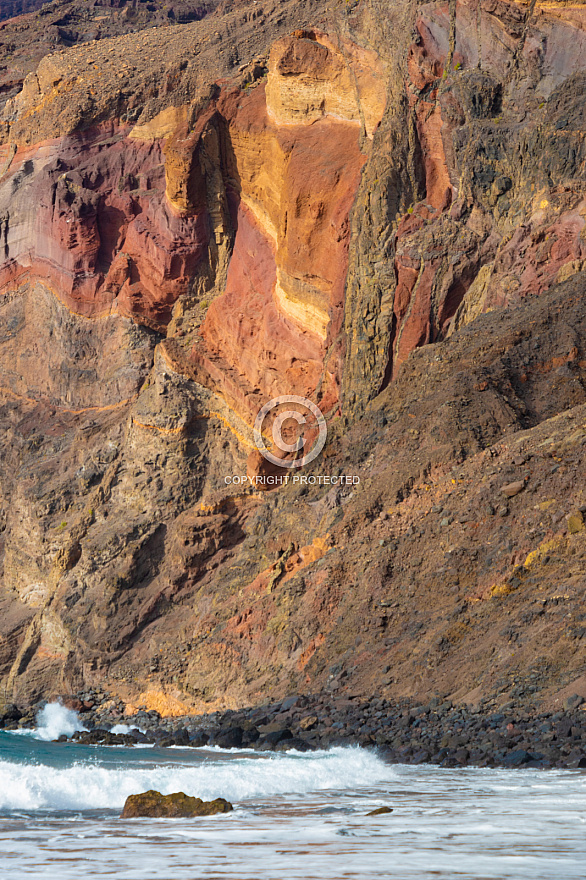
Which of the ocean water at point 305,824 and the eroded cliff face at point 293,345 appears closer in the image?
the ocean water at point 305,824

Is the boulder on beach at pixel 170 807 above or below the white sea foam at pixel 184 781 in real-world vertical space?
above

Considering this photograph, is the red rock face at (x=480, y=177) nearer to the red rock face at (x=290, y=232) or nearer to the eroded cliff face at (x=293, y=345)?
the eroded cliff face at (x=293, y=345)

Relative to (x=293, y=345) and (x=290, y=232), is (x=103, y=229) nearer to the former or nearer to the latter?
(x=290, y=232)

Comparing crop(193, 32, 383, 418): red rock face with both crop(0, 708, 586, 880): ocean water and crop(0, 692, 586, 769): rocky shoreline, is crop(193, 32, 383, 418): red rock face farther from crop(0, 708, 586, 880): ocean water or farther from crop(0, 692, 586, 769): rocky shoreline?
crop(0, 708, 586, 880): ocean water

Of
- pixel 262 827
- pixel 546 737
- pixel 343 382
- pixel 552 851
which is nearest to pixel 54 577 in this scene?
pixel 343 382

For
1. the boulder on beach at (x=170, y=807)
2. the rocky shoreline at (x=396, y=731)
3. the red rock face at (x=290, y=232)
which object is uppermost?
the red rock face at (x=290, y=232)

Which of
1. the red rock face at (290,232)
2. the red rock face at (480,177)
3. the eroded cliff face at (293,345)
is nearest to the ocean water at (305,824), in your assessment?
the eroded cliff face at (293,345)

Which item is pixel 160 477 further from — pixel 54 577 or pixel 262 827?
pixel 262 827

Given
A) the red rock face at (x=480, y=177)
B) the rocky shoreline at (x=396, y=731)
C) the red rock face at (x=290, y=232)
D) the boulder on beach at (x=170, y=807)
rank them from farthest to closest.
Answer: the red rock face at (x=290, y=232), the red rock face at (x=480, y=177), the rocky shoreline at (x=396, y=731), the boulder on beach at (x=170, y=807)
